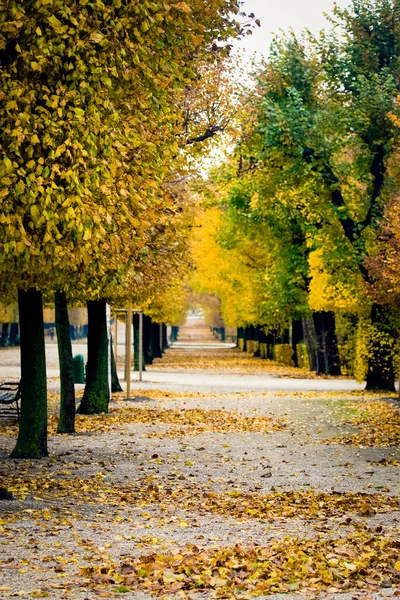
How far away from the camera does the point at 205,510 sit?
11.9 metres

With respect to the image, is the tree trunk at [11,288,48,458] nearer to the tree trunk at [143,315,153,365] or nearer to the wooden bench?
the wooden bench

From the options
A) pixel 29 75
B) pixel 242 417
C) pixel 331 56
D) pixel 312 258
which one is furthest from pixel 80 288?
pixel 312 258

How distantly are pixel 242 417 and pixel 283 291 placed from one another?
22075mm

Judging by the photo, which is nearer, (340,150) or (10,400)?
(10,400)

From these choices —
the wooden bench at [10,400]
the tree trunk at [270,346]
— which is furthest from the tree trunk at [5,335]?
the wooden bench at [10,400]

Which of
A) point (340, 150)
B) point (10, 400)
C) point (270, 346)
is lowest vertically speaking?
point (10, 400)

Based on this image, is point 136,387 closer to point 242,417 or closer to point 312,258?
point 312,258

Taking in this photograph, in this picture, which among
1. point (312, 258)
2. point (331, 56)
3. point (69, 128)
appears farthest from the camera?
point (312, 258)

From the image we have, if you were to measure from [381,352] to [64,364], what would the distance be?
16562mm

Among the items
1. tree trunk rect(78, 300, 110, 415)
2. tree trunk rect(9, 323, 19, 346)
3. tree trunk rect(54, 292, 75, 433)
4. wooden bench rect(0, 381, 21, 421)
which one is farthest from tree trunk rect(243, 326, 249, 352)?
tree trunk rect(54, 292, 75, 433)

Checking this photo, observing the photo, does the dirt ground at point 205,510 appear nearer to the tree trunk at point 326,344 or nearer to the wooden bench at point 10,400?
the wooden bench at point 10,400

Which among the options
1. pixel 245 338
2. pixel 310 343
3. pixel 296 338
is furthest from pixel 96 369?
pixel 245 338

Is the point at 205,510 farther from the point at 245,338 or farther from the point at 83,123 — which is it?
the point at 245,338

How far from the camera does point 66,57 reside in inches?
444
